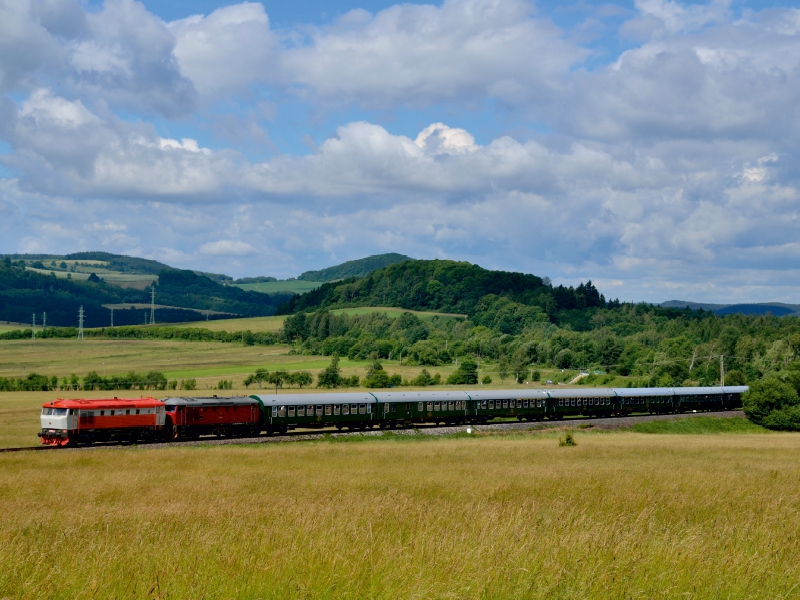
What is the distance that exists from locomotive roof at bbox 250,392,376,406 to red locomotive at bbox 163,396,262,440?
1198 millimetres

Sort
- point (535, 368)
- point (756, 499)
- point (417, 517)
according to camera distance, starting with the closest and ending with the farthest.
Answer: point (417, 517) < point (756, 499) < point (535, 368)

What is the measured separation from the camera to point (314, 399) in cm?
5925

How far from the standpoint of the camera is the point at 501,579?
7.45 m

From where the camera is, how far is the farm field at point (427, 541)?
288 inches

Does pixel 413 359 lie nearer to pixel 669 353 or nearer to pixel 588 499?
pixel 669 353

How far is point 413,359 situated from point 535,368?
28172 mm

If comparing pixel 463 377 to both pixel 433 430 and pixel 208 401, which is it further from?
pixel 208 401

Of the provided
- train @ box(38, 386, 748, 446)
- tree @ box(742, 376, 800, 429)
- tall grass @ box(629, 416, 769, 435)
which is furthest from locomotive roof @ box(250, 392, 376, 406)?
tree @ box(742, 376, 800, 429)

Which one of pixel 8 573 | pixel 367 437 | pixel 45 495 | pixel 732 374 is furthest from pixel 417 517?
pixel 732 374

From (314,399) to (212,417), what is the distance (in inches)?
330

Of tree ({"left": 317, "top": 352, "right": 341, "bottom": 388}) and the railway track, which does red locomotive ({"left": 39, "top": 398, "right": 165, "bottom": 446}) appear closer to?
the railway track

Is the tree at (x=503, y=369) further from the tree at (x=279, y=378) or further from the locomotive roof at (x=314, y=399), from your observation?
the locomotive roof at (x=314, y=399)

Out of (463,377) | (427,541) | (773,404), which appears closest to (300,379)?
(463,377)

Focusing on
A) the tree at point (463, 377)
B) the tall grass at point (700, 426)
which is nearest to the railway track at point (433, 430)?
the tall grass at point (700, 426)
